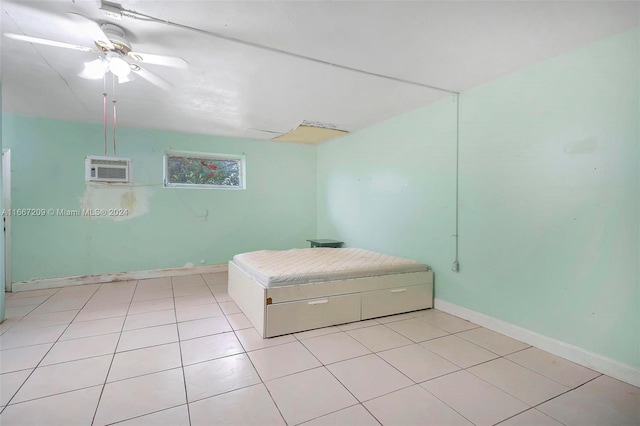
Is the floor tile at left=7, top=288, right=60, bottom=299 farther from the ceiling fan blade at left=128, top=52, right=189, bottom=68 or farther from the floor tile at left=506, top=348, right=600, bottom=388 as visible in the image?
the floor tile at left=506, top=348, right=600, bottom=388

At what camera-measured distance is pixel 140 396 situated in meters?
1.69

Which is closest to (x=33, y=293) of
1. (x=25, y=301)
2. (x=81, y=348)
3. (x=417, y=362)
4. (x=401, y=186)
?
(x=25, y=301)

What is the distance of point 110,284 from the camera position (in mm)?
4102

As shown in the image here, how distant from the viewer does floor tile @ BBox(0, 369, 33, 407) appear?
1655mm

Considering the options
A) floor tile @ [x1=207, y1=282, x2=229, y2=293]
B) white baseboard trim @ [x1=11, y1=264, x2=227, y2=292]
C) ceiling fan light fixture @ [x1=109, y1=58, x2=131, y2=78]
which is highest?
ceiling fan light fixture @ [x1=109, y1=58, x2=131, y2=78]

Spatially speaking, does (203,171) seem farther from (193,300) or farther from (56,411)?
(56,411)

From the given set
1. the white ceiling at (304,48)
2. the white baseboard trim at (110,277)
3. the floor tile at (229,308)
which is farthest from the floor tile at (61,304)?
the white ceiling at (304,48)

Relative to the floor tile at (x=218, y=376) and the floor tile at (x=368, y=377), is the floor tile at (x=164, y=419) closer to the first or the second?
the floor tile at (x=218, y=376)

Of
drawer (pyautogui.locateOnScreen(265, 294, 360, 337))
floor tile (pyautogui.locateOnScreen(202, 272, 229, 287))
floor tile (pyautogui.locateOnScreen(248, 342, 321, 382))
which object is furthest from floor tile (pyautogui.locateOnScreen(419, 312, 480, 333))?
floor tile (pyautogui.locateOnScreen(202, 272, 229, 287))

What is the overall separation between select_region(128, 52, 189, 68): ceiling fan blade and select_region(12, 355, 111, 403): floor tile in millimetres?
2237

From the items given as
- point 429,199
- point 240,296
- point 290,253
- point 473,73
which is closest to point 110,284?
point 240,296

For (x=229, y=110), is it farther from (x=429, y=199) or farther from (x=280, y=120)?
(x=429, y=199)

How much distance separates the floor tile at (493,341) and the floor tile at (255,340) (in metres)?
1.53

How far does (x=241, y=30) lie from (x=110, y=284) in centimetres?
398
